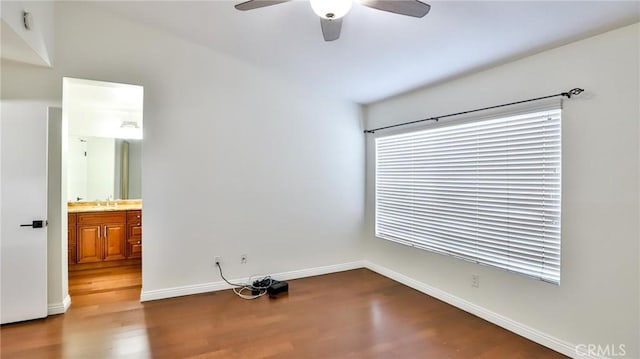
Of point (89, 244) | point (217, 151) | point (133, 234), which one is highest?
point (217, 151)

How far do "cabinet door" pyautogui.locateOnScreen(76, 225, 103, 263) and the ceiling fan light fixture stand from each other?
187 inches

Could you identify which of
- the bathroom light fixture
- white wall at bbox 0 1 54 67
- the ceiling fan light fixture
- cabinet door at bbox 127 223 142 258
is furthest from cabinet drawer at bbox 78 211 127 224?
the ceiling fan light fixture

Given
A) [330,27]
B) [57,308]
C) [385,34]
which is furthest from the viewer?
[57,308]

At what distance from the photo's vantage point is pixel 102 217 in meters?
4.69

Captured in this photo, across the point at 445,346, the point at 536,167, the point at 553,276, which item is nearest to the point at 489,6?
the point at 536,167

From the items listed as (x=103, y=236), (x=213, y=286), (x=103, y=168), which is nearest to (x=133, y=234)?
(x=103, y=236)

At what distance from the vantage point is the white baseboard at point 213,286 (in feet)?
11.2

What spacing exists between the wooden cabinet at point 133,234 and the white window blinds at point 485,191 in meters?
3.94

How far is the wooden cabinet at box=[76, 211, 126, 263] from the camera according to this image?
15.1ft

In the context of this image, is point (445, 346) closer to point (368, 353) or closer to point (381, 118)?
point (368, 353)

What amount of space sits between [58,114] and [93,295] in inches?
80.0

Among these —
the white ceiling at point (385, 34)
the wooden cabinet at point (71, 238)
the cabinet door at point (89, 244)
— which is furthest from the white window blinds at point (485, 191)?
the wooden cabinet at point (71, 238)

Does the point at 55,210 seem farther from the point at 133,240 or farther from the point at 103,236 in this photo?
the point at 133,240

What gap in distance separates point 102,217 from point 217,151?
2459mm
